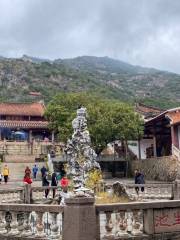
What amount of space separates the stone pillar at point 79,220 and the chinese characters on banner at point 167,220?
4.87 ft

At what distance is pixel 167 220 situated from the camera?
33.7 feet

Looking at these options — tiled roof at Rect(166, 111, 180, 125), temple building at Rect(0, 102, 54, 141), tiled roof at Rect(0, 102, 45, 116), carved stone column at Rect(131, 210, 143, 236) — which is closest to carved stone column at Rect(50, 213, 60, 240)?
carved stone column at Rect(131, 210, 143, 236)

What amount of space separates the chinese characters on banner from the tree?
2907 cm

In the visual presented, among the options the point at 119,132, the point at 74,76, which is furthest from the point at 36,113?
the point at 74,76

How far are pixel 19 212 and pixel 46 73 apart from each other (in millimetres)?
98893

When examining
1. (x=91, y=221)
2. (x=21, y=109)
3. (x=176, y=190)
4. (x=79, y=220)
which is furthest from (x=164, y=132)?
(x=79, y=220)

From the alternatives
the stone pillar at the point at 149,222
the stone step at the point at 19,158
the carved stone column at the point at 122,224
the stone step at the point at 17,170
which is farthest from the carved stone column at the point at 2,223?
the stone step at the point at 19,158

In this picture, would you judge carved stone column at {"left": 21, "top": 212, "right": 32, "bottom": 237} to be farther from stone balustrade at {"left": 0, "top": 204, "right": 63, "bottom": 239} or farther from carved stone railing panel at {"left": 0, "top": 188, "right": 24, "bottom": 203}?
carved stone railing panel at {"left": 0, "top": 188, "right": 24, "bottom": 203}

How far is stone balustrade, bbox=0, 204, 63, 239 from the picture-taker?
9.79 m

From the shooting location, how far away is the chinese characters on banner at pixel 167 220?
33.2 feet

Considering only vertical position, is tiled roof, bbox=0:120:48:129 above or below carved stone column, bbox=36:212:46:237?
above

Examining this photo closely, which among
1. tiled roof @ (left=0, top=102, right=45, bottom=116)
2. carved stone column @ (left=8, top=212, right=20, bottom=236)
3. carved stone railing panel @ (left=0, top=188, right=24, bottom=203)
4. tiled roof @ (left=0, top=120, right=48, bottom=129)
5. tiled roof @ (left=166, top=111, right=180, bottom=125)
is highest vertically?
tiled roof @ (left=0, top=102, right=45, bottom=116)

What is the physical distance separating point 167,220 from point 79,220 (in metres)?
2.10

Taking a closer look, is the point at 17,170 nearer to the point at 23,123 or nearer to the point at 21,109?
the point at 23,123
